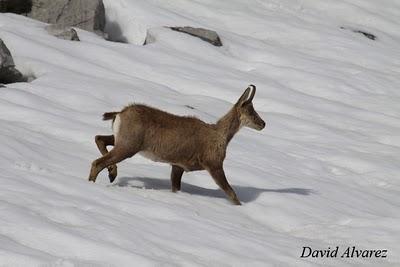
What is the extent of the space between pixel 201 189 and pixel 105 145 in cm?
170

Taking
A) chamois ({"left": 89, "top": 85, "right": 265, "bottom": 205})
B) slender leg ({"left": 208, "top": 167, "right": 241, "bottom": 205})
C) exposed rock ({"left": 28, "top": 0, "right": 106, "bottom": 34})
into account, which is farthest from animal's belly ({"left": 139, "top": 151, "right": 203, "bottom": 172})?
exposed rock ({"left": 28, "top": 0, "right": 106, "bottom": 34})

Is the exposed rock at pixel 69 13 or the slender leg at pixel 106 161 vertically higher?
the slender leg at pixel 106 161

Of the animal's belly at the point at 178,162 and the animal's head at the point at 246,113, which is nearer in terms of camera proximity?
the animal's belly at the point at 178,162

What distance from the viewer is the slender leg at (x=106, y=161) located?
10227 mm

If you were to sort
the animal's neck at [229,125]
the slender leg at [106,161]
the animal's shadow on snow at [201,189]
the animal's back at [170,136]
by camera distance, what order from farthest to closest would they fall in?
the animal's neck at [229,125]
the animal's shadow on snow at [201,189]
the animal's back at [170,136]
the slender leg at [106,161]

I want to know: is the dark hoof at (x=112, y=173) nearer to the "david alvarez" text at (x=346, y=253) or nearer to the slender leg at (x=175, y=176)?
the slender leg at (x=175, y=176)

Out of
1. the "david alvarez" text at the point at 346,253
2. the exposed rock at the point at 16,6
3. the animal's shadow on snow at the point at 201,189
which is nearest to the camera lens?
the "david alvarez" text at the point at 346,253

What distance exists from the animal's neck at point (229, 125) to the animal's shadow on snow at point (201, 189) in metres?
0.85

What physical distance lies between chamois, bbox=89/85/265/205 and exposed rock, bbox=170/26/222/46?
37.5ft

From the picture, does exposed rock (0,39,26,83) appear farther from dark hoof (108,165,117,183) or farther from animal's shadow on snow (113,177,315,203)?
dark hoof (108,165,117,183)

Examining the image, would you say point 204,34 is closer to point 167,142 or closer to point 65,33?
point 65,33

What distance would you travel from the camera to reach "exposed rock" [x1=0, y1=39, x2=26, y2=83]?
1559 centimetres

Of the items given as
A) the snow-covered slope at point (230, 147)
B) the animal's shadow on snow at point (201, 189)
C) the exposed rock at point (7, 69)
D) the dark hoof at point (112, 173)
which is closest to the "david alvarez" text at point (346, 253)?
the snow-covered slope at point (230, 147)

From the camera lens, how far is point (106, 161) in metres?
10.3
